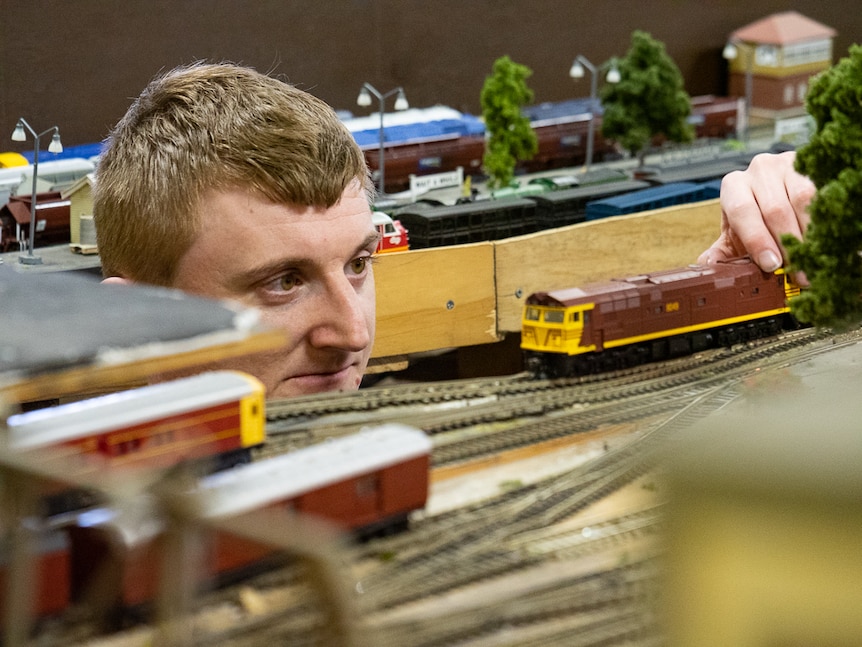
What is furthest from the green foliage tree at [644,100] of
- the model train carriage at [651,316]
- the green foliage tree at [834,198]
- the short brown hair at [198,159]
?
the short brown hair at [198,159]

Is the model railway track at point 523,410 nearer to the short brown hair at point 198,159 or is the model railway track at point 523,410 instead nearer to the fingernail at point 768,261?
the fingernail at point 768,261

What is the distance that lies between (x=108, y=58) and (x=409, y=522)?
5335 mm

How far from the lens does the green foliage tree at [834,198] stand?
3240mm

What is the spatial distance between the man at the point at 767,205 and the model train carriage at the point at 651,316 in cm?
6

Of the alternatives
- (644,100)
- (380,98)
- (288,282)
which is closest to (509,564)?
(288,282)

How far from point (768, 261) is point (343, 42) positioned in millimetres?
4801

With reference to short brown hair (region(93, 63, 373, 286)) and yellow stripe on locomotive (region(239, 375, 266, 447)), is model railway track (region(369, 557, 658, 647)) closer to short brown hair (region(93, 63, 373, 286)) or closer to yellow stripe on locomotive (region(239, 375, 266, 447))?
yellow stripe on locomotive (region(239, 375, 266, 447))

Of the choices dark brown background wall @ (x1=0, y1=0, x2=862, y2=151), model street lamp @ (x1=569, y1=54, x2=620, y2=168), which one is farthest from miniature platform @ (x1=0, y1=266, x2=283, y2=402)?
model street lamp @ (x1=569, y1=54, x2=620, y2=168)

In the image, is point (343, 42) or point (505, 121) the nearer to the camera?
point (343, 42)

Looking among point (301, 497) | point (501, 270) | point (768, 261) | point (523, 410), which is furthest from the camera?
point (501, 270)

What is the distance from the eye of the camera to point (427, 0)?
8688mm

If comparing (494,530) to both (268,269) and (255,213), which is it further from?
(255,213)

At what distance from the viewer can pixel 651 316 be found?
11.6 ft

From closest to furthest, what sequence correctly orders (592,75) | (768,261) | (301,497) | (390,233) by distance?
1. (301,497)
2. (768,261)
3. (390,233)
4. (592,75)
